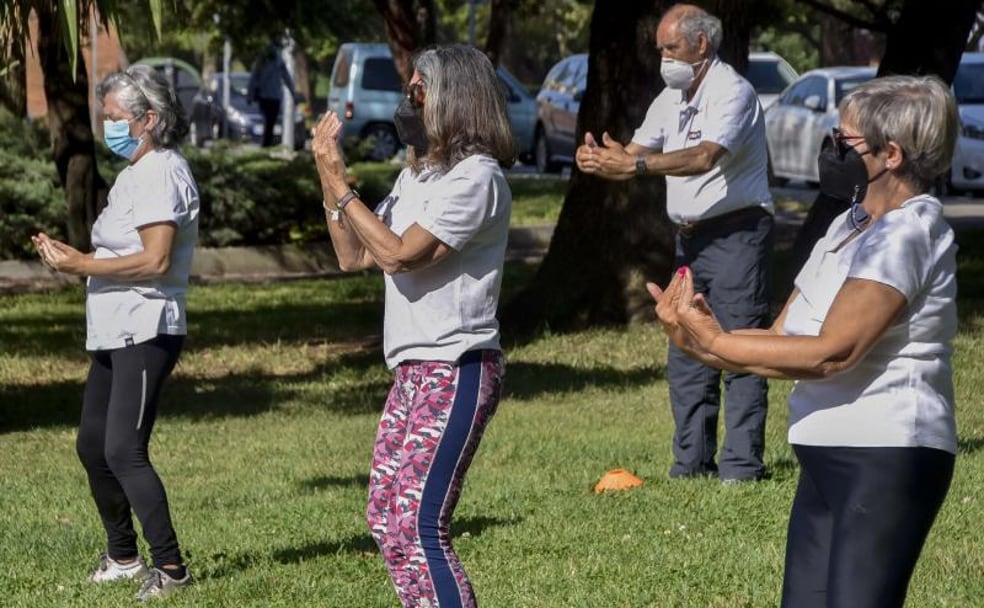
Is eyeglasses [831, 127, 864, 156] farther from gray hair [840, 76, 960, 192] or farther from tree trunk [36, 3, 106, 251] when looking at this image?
tree trunk [36, 3, 106, 251]

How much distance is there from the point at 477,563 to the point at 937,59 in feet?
25.5

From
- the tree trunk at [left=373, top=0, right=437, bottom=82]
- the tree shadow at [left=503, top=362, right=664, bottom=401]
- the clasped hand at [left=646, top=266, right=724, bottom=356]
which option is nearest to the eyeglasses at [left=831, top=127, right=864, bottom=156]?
the clasped hand at [left=646, top=266, right=724, bottom=356]

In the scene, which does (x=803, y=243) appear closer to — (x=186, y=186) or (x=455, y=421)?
(x=186, y=186)

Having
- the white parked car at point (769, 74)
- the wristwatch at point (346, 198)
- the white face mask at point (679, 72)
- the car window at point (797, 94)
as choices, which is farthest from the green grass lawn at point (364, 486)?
the white parked car at point (769, 74)

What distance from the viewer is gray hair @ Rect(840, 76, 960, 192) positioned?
11.7 ft

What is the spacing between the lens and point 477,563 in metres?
6.24

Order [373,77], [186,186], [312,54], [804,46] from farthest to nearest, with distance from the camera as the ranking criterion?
[804,46] < [312,54] < [373,77] < [186,186]

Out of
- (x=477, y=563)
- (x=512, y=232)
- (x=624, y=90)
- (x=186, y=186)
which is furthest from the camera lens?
(x=512, y=232)

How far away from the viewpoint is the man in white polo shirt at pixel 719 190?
277 inches

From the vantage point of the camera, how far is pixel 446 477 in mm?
4387

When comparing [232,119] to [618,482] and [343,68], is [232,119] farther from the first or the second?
[618,482]

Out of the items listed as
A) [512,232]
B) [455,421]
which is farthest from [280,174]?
[455,421]

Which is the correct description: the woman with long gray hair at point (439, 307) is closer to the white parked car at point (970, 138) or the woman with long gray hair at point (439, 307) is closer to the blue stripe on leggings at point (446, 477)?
the blue stripe on leggings at point (446, 477)

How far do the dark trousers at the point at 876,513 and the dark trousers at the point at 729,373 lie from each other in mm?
3360
